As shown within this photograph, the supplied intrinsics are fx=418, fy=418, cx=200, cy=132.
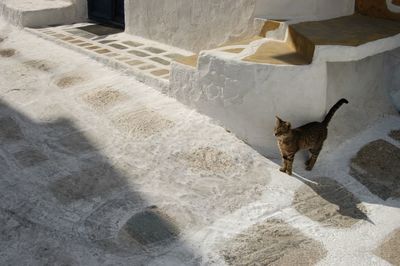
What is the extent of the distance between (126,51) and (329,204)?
15.2 feet

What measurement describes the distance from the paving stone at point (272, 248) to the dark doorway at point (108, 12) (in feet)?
21.6

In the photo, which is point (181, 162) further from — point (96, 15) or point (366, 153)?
point (96, 15)

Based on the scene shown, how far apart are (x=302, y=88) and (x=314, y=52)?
41 cm

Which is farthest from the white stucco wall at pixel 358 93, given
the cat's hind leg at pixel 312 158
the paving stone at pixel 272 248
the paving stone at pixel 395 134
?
the paving stone at pixel 272 248

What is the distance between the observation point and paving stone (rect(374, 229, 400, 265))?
11.4 feet

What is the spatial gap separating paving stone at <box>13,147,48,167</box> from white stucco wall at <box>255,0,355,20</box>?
3.38 metres

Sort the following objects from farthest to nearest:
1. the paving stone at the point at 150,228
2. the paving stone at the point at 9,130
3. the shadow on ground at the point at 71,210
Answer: the paving stone at the point at 9,130 < the paving stone at the point at 150,228 < the shadow on ground at the point at 71,210

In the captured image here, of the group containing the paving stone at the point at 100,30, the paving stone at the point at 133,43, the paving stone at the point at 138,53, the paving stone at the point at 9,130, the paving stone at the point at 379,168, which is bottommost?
the paving stone at the point at 9,130

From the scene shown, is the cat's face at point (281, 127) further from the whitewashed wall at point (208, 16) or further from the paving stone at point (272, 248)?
the whitewashed wall at point (208, 16)

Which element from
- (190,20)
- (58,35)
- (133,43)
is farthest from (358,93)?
(58,35)

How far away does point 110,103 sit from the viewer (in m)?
5.68

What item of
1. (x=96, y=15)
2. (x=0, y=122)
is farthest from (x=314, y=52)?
(x=96, y=15)

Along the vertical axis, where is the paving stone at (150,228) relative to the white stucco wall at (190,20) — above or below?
below

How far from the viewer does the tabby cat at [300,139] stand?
→ 14.3 ft
